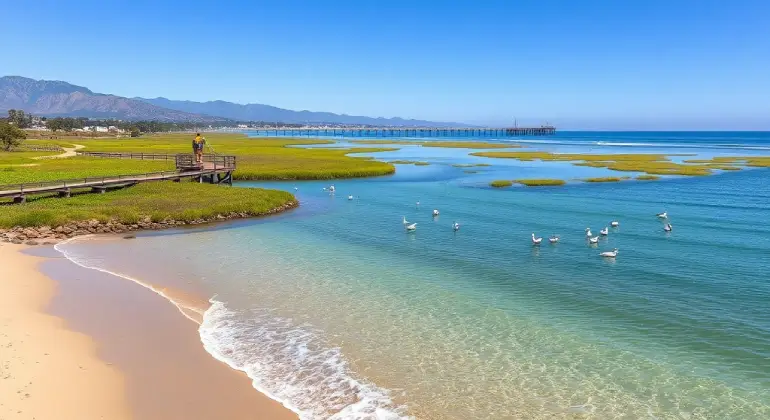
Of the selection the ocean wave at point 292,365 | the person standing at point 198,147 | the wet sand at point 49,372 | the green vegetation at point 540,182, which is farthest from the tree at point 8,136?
the ocean wave at point 292,365

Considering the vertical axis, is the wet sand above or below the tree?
below

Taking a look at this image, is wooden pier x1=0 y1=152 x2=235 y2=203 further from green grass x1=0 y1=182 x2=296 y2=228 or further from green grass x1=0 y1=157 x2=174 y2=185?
green grass x1=0 y1=157 x2=174 y2=185

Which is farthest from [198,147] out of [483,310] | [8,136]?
[8,136]

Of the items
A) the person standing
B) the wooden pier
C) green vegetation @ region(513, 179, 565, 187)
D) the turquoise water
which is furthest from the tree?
green vegetation @ region(513, 179, 565, 187)

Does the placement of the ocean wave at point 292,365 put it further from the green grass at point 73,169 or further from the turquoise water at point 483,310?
the green grass at point 73,169

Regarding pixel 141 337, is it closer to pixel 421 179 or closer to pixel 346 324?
pixel 346 324
